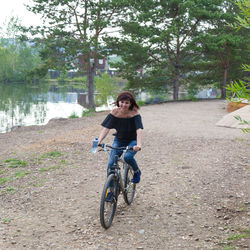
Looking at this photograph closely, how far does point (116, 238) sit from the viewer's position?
4.19 m

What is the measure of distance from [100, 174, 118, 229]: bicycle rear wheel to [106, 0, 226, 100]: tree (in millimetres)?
17600

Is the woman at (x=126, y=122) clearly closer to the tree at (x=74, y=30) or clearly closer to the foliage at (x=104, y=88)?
the tree at (x=74, y=30)

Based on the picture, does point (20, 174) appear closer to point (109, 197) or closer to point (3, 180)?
point (3, 180)

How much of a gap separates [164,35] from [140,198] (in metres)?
16.6

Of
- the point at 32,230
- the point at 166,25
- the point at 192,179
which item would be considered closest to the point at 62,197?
the point at 32,230

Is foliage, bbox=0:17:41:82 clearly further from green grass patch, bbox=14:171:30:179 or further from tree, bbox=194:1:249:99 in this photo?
green grass patch, bbox=14:171:30:179

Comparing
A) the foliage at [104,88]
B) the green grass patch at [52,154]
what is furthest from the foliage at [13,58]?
the green grass patch at [52,154]

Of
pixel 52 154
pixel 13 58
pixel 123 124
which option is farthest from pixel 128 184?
pixel 13 58

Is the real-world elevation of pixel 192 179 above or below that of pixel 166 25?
below

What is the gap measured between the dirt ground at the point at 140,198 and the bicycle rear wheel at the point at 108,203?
0.16m

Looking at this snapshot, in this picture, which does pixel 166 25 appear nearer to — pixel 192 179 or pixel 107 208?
pixel 192 179

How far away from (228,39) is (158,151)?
15.5 m

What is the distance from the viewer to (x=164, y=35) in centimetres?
2053

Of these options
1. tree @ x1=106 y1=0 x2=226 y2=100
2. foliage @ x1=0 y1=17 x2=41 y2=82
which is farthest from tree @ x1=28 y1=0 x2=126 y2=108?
foliage @ x1=0 y1=17 x2=41 y2=82
